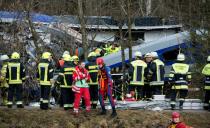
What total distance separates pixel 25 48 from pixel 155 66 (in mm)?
9004

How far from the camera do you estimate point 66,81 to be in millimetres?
17156

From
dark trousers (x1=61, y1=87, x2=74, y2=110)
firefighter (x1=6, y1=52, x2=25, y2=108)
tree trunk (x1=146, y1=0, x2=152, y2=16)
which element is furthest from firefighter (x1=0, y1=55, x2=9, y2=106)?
tree trunk (x1=146, y1=0, x2=152, y2=16)

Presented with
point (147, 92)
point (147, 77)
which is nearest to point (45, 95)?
point (147, 77)

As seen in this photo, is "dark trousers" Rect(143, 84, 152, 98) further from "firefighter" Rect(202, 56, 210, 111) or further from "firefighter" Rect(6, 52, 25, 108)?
"firefighter" Rect(6, 52, 25, 108)

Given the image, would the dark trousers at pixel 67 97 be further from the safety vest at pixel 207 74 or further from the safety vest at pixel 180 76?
the safety vest at pixel 207 74

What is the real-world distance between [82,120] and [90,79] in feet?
4.94

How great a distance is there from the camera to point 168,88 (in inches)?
798

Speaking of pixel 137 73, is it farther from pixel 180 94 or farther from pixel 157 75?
pixel 180 94

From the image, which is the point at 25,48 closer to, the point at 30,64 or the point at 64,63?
the point at 30,64

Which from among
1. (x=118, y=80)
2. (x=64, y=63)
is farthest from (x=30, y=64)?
(x=64, y=63)

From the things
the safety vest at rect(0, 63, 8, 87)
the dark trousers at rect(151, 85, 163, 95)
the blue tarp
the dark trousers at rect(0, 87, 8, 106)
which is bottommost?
the dark trousers at rect(0, 87, 8, 106)

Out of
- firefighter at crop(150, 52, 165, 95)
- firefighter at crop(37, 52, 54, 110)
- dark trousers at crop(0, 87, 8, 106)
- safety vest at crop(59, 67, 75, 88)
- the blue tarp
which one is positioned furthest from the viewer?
the blue tarp

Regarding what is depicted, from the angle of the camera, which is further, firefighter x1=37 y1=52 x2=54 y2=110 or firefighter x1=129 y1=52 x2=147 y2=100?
firefighter x1=129 y1=52 x2=147 y2=100

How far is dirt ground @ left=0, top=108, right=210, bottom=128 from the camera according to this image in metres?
16.5
